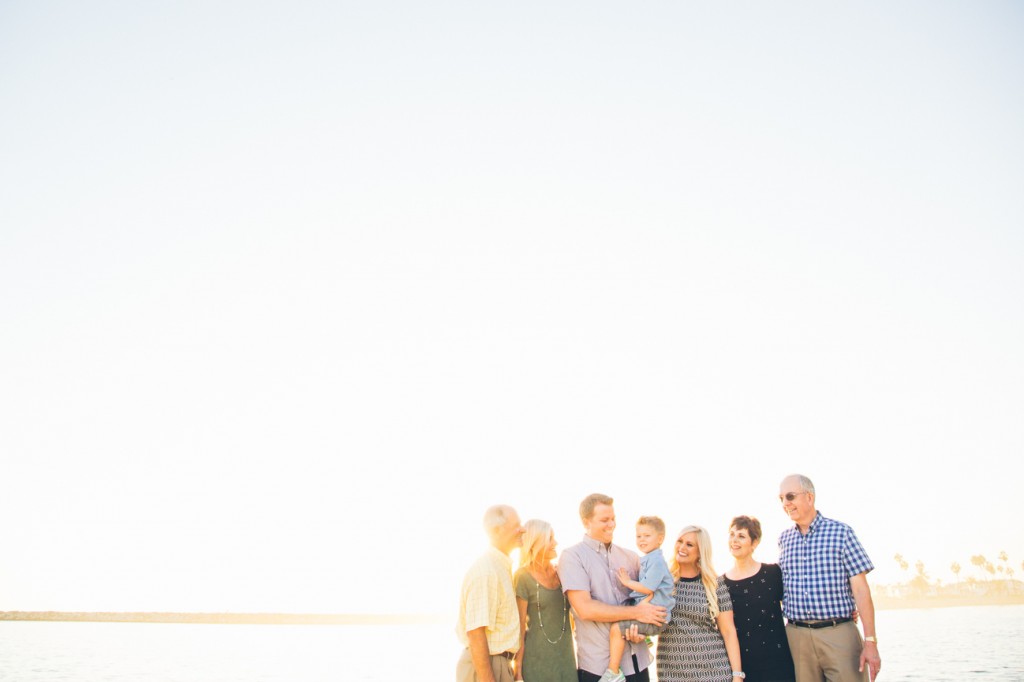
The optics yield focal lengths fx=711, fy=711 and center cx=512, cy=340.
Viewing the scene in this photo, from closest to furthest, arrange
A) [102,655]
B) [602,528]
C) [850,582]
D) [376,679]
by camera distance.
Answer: [602,528] → [850,582] → [376,679] → [102,655]

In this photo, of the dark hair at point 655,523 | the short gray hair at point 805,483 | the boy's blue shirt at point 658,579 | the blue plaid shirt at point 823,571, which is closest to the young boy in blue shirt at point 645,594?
the boy's blue shirt at point 658,579

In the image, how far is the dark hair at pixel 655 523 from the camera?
6.02 meters

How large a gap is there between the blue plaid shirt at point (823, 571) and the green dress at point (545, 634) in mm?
2153

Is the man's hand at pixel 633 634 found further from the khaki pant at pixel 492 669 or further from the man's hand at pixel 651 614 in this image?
the khaki pant at pixel 492 669

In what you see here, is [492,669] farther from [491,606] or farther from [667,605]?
[667,605]

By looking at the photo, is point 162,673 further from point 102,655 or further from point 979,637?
point 979,637

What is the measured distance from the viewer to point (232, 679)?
38.2 metres

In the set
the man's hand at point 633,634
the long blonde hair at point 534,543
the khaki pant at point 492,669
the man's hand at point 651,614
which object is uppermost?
the long blonde hair at point 534,543

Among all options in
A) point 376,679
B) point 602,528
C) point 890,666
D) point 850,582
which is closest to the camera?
point 602,528

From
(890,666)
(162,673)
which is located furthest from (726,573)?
(162,673)

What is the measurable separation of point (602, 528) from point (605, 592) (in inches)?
20.1

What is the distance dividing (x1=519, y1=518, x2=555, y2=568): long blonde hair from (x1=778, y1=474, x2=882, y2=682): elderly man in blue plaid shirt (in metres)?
2.41

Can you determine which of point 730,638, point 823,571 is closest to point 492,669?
point 730,638

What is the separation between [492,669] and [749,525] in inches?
106
